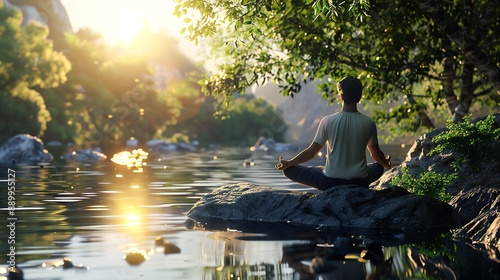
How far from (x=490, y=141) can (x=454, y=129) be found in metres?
0.60

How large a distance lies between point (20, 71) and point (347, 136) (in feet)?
146

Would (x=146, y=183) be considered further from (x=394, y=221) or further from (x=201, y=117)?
(x=201, y=117)

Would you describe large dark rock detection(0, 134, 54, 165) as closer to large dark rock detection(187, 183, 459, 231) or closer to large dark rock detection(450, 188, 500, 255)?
large dark rock detection(187, 183, 459, 231)

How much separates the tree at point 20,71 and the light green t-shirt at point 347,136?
4338 centimetres

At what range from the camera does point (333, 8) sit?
35.7 ft

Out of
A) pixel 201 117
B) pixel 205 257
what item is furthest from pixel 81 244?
pixel 201 117

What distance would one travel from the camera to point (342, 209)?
40.8 feet

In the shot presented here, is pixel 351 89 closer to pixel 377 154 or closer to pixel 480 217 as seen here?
pixel 377 154

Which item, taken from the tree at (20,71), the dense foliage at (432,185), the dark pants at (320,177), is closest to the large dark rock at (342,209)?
the dark pants at (320,177)

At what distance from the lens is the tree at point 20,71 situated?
2088 inches

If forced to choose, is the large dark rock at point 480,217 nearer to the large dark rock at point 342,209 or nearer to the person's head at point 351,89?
the large dark rock at point 342,209

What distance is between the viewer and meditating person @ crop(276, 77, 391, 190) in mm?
12203

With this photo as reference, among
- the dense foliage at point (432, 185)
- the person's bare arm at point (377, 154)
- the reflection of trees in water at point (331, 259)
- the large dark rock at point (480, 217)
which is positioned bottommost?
the reflection of trees in water at point (331, 259)

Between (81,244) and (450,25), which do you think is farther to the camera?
(450,25)
